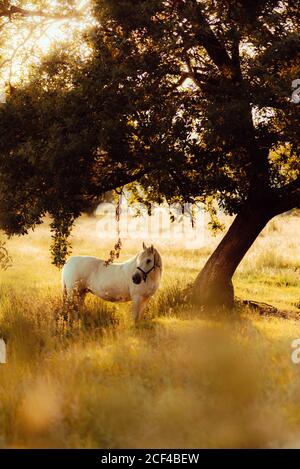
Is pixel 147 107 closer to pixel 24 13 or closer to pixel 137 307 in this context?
pixel 137 307

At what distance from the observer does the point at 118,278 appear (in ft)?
50.5

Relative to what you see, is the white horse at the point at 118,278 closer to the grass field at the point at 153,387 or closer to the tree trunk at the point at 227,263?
the grass field at the point at 153,387

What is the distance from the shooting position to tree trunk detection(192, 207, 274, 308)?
17.7 metres

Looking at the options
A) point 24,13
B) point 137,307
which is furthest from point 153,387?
point 24,13

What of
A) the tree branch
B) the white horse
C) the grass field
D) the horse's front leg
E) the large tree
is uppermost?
the tree branch

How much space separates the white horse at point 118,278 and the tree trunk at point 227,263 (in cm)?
260

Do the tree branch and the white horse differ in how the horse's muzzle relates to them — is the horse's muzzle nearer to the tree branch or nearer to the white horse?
A: the white horse

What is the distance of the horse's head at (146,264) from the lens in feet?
47.4

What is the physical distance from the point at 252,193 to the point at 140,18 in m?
5.99

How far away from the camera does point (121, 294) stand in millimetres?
15500

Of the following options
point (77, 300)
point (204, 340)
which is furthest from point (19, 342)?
point (204, 340)

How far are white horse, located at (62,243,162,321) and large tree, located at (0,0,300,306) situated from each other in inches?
42.1

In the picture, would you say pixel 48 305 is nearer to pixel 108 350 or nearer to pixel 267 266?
pixel 108 350

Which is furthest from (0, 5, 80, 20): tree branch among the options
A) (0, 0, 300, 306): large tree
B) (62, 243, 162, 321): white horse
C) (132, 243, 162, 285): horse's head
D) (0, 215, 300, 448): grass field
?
(0, 215, 300, 448): grass field
